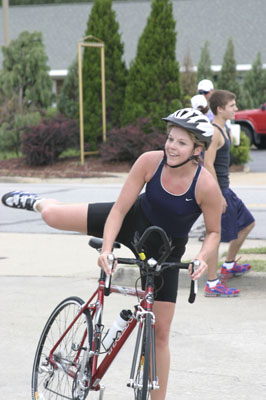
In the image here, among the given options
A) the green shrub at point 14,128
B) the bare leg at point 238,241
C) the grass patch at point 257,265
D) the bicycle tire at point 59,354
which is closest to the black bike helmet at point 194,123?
the bicycle tire at point 59,354

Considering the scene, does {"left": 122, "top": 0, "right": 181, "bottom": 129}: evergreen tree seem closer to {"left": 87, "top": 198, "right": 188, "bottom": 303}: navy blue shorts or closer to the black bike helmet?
{"left": 87, "top": 198, "right": 188, "bottom": 303}: navy blue shorts

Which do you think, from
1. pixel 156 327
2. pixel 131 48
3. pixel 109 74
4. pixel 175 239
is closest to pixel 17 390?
pixel 156 327

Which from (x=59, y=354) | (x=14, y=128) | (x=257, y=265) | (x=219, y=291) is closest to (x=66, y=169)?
(x=14, y=128)

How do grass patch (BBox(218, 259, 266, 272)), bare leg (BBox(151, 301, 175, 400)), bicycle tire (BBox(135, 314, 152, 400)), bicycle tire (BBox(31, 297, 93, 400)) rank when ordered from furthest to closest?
grass patch (BBox(218, 259, 266, 272)), bicycle tire (BBox(31, 297, 93, 400)), bare leg (BBox(151, 301, 175, 400)), bicycle tire (BBox(135, 314, 152, 400))

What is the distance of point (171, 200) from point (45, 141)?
59.1 feet

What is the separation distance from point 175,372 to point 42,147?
17018mm

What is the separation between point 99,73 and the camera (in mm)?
22453

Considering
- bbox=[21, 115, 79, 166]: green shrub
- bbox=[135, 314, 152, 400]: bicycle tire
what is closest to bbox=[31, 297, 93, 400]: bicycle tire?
bbox=[135, 314, 152, 400]: bicycle tire

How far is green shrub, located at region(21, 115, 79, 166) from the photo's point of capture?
71.8ft

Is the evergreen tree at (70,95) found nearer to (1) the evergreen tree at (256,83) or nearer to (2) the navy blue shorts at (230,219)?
(1) the evergreen tree at (256,83)

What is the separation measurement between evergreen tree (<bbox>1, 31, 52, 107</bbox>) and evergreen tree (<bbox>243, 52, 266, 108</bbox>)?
12.0 metres

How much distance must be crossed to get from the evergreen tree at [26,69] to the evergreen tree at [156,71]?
3980mm

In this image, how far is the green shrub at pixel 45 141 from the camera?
21.9 m

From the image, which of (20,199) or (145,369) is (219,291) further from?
(145,369)
